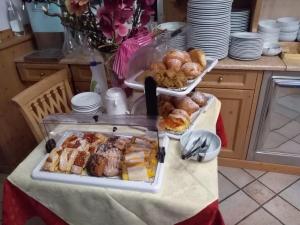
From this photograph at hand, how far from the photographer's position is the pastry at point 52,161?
0.74m

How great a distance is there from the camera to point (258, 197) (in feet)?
5.11

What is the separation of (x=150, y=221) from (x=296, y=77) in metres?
1.16

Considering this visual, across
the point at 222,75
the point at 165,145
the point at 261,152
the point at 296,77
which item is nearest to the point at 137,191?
the point at 165,145

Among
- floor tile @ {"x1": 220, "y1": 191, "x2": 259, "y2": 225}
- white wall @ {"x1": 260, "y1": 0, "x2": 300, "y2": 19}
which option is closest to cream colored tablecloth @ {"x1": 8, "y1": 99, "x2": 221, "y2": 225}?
floor tile @ {"x1": 220, "y1": 191, "x2": 259, "y2": 225}

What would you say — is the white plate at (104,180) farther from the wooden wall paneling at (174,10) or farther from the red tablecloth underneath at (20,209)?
the wooden wall paneling at (174,10)

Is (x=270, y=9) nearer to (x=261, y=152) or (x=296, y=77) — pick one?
(x=296, y=77)

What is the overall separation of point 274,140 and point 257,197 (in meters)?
0.40

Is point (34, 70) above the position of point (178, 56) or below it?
below

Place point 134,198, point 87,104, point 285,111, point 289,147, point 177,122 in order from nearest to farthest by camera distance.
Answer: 1. point 134,198
2. point 177,122
3. point 87,104
4. point 285,111
5. point 289,147

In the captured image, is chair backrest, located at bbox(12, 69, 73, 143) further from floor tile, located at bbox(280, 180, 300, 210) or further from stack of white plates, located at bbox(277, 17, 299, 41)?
floor tile, located at bbox(280, 180, 300, 210)

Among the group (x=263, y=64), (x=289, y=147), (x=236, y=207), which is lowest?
(x=236, y=207)

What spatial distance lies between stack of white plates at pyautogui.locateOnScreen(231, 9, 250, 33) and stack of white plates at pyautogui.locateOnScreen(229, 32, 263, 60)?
→ 9 centimetres

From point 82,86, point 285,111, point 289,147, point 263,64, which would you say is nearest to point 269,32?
point 263,64

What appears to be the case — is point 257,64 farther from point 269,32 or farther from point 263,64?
point 269,32
